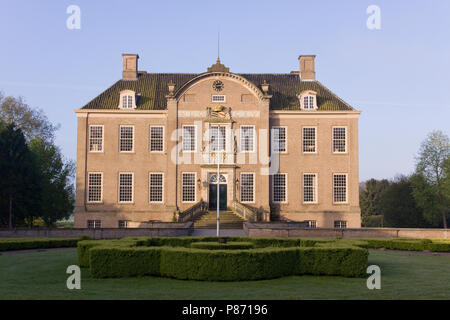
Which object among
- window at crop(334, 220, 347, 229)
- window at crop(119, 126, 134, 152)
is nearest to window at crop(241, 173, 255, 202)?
window at crop(334, 220, 347, 229)

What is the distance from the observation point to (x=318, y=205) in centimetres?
4094

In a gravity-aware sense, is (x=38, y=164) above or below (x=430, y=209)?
above

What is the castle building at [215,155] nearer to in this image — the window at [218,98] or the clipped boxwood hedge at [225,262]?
the window at [218,98]

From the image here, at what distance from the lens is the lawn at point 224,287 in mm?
10734

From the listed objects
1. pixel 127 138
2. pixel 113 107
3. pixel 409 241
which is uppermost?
pixel 113 107

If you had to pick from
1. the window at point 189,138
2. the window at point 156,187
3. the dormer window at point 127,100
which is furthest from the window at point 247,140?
the dormer window at point 127,100

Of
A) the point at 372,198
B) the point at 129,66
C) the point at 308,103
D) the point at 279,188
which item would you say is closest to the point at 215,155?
the point at 279,188

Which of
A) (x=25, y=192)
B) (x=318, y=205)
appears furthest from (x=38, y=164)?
(x=318, y=205)

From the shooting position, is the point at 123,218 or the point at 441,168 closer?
the point at 123,218

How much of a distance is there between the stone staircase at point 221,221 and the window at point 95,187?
30.9ft

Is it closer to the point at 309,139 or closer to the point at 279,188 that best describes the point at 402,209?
the point at 309,139

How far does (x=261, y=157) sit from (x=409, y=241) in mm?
17712

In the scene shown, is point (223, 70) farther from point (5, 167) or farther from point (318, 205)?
point (5, 167)

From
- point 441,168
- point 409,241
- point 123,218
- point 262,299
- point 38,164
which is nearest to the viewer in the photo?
point 262,299
